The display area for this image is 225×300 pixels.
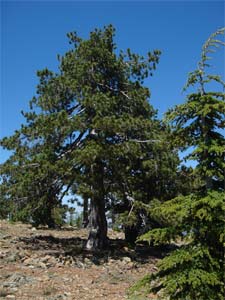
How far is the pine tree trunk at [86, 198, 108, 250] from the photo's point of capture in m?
16.7

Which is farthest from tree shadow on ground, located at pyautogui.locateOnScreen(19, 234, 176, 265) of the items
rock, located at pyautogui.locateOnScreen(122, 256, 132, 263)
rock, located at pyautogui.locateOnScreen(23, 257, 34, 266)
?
rock, located at pyautogui.locateOnScreen(23, 257, 34, 266)

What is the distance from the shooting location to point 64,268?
13789 mm

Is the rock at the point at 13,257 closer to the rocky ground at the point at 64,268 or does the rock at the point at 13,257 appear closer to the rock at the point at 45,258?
the rocky ground at the point at 64,268

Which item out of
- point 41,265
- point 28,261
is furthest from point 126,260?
point 28,261

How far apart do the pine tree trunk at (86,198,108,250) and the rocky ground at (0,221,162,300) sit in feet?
1.57

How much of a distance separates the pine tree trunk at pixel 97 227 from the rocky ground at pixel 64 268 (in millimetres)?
479

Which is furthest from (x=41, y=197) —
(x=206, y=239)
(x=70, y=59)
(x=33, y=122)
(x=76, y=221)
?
(x=76, y=221)

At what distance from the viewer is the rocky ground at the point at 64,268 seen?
1127 cm

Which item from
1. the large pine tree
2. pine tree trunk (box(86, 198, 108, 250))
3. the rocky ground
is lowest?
the rocky ground

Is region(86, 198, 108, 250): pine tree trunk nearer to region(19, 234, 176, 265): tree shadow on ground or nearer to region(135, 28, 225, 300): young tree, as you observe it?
region(19, 234, 176, 265): tree shadow on ground

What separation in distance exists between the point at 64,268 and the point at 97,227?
10.9ft

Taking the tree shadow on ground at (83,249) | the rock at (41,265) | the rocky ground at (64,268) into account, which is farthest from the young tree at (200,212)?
the tree shadow on ground at (83,249)

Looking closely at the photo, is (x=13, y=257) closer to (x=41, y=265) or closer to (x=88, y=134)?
(x=41, y=265)

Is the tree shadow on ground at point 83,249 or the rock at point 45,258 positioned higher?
the tree shadow on ground at point 83,249
